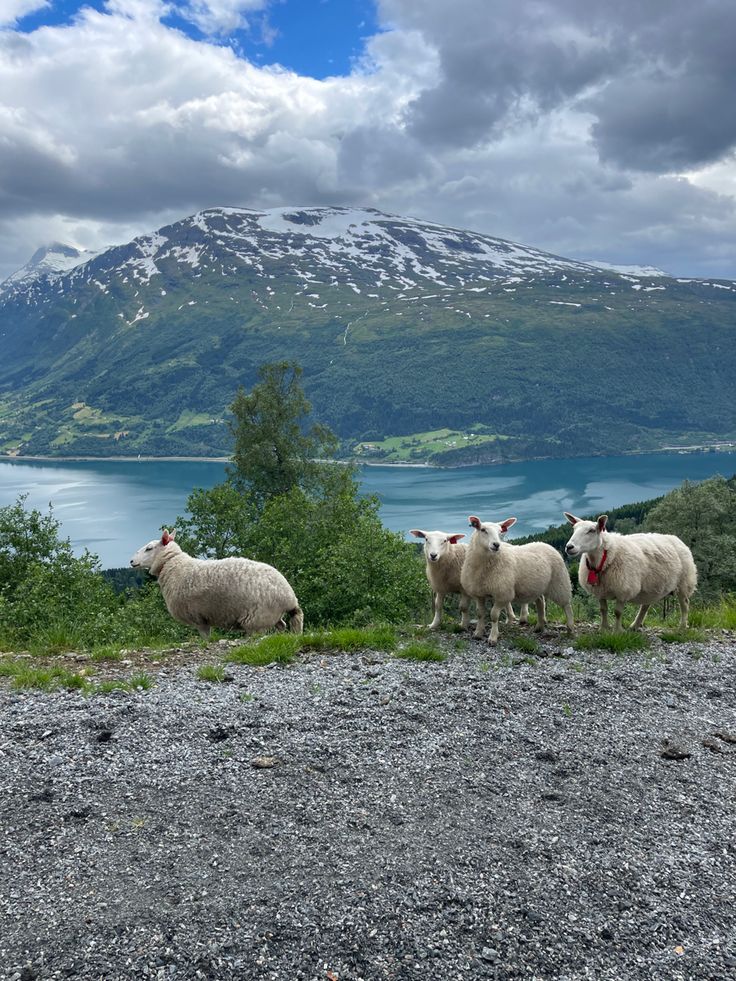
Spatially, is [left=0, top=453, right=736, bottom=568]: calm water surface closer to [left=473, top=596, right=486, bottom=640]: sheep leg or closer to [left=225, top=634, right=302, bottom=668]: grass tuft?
[left=225, top=634, right=302, bottom=668]: grass tuft

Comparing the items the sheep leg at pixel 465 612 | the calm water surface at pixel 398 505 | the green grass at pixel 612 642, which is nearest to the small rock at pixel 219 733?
the sheep leg at pixel 465 612

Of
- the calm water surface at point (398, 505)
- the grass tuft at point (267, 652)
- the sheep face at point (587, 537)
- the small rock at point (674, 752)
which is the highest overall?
the sheep face at point (587, 537)

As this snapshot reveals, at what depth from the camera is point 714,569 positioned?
52.3 meters

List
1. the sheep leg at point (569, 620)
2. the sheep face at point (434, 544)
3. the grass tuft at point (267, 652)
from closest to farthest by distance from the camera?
the grass tuft at point (267, 652) < the sheep leg at point (569, 620) < the sheep face at point (434, 544)

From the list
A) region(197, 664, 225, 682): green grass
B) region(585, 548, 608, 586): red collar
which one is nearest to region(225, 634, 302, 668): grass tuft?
region(197, 664, 225, 682): green grass

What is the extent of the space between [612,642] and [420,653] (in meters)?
4.12

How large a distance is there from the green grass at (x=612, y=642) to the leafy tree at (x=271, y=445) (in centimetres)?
3357

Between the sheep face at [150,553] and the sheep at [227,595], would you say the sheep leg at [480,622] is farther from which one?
the sheep face at [150,553]

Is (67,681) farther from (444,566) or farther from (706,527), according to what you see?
(706,527)

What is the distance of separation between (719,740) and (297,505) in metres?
28.7

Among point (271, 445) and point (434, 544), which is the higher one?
point (271, 445)

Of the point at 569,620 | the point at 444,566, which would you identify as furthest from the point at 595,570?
the point at 444,566

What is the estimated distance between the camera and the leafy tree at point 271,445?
4575cm

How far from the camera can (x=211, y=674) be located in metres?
10.8
